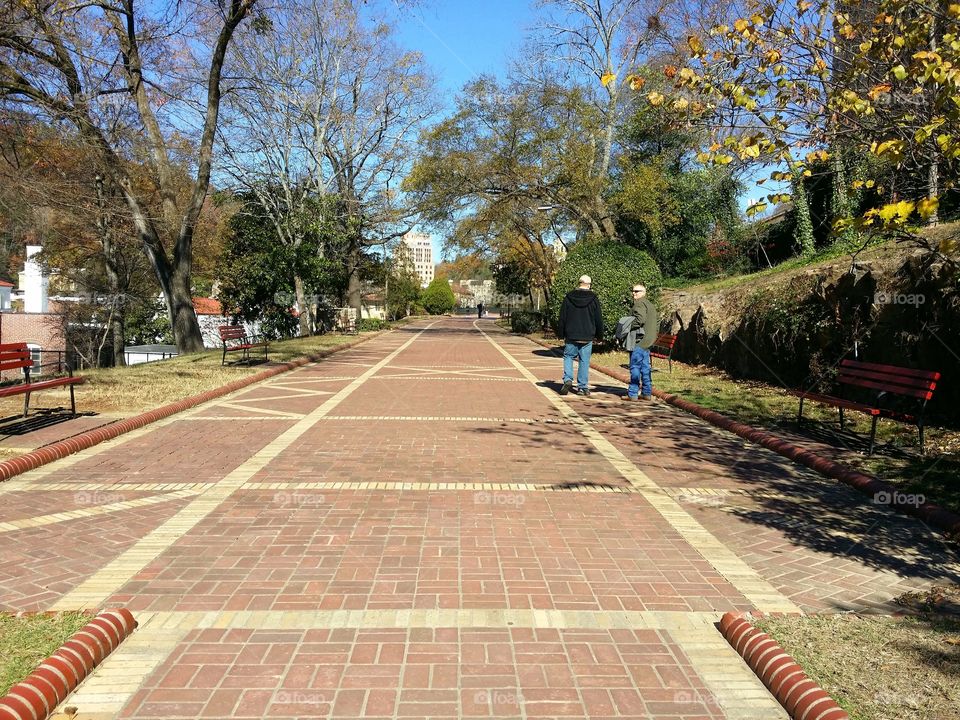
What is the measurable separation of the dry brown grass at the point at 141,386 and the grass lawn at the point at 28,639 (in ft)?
20.0

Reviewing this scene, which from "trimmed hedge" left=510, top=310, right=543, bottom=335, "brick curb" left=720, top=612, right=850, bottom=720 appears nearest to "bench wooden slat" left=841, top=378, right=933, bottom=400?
"brick curb" left=720, top=612, right=850, bottom=720

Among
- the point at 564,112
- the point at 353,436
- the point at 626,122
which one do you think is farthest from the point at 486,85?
the point at 353,436

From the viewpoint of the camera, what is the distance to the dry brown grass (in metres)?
9.55

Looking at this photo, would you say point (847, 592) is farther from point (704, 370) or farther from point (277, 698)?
point (704, 370)

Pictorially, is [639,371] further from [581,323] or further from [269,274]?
[269,274]

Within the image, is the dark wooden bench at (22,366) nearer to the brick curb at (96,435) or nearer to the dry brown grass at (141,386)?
the dry brown grass at (141,386)

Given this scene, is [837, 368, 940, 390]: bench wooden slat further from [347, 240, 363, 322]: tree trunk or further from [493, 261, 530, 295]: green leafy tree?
[493, 261, 530, 295]: green leafy tree

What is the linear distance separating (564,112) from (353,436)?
22417 mm

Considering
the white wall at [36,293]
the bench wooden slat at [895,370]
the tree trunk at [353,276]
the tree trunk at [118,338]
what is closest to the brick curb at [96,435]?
the bench wooden slat at [895,370]

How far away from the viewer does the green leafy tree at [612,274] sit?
795 inches

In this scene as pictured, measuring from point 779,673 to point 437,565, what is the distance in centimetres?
205

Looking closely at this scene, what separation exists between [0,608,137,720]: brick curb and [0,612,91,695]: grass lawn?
87 millimetres

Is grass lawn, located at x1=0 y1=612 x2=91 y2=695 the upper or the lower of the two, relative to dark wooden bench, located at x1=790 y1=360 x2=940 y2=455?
lower

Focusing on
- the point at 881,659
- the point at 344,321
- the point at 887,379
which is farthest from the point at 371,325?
the point at 881,659
